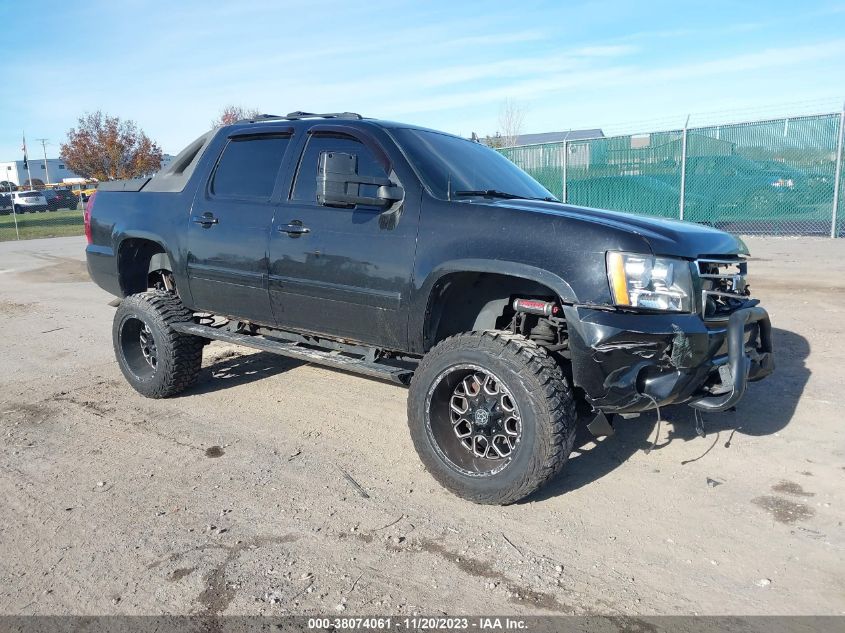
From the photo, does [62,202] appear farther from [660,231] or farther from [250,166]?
[660,231]

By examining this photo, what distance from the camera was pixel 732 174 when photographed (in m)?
15.2

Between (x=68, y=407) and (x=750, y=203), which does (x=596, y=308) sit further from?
(x=750, y=203)

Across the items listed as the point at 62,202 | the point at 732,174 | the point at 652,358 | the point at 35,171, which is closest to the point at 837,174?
the point at 732,174

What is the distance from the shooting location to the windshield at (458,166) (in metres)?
4.06

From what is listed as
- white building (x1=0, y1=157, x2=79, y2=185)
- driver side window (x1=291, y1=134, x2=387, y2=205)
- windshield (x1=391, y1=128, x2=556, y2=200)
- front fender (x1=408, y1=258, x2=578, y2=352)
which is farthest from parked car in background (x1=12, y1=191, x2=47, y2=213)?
front fender (x1=408, y1=258, x2=578, y2=352)

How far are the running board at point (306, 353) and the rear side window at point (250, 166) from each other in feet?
3.30

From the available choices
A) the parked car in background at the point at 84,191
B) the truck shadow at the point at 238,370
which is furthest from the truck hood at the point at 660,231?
the parked car in background at the point at 84,191

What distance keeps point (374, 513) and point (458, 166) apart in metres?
2.18

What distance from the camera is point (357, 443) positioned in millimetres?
4496

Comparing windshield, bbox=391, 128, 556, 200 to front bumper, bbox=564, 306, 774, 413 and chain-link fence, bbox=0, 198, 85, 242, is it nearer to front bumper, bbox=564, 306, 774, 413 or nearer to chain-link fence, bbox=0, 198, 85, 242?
front bumper, bbox=564, 306, 774, 413

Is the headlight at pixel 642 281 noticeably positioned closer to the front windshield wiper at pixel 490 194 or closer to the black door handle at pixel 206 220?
the front windshield wiper at pixel 490 194

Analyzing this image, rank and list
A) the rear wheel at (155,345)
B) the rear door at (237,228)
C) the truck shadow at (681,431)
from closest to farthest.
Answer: the truck shadow at (681,431), the rear door at (237,228), the rear wheel at (155,345)

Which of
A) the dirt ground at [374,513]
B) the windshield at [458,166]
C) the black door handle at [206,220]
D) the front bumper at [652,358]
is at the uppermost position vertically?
the windshield at [458,166]

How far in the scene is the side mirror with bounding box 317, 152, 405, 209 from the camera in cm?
387
